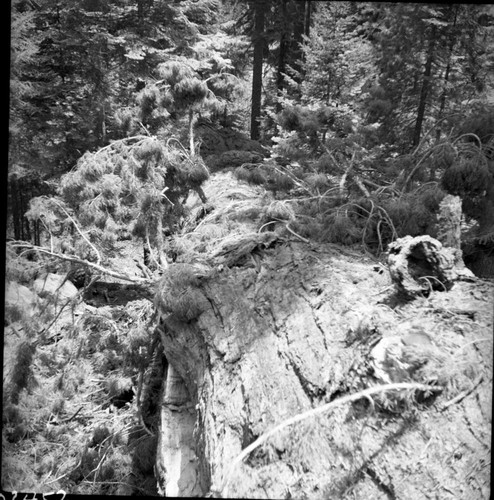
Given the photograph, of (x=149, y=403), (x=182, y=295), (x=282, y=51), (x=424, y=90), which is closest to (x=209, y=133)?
(x=282, y=51)

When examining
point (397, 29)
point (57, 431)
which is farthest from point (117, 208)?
point (397, 29)

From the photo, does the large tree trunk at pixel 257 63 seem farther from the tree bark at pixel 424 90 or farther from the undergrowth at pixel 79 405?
the undergrowth at pixel 79 405

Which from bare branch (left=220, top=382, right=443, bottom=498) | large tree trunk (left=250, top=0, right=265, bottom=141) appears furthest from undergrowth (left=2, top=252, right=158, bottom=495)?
large tree trunk (left=250, top=0, right=265, bottom=141)

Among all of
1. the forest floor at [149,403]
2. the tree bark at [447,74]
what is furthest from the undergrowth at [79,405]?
the tree bark at [447,74]

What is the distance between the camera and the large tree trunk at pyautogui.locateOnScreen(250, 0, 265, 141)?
33.4 ft

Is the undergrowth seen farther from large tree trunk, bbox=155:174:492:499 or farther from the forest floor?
large tree trunk, bbox=155:174:492:499

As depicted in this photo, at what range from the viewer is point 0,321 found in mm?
3203

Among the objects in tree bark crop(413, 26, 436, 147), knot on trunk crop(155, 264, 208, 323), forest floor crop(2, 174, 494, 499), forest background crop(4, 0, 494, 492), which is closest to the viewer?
forest floor crop(2, 174, 494, 499)

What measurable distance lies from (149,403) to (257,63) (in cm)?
937

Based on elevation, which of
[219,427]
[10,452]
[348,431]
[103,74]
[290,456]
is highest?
[103,74]

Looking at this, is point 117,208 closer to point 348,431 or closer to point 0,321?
point 0,321

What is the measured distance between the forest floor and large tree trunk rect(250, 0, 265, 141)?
14.1 feet

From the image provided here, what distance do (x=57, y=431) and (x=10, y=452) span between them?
0.87 meters

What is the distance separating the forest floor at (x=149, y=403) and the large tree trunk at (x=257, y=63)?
431cm
